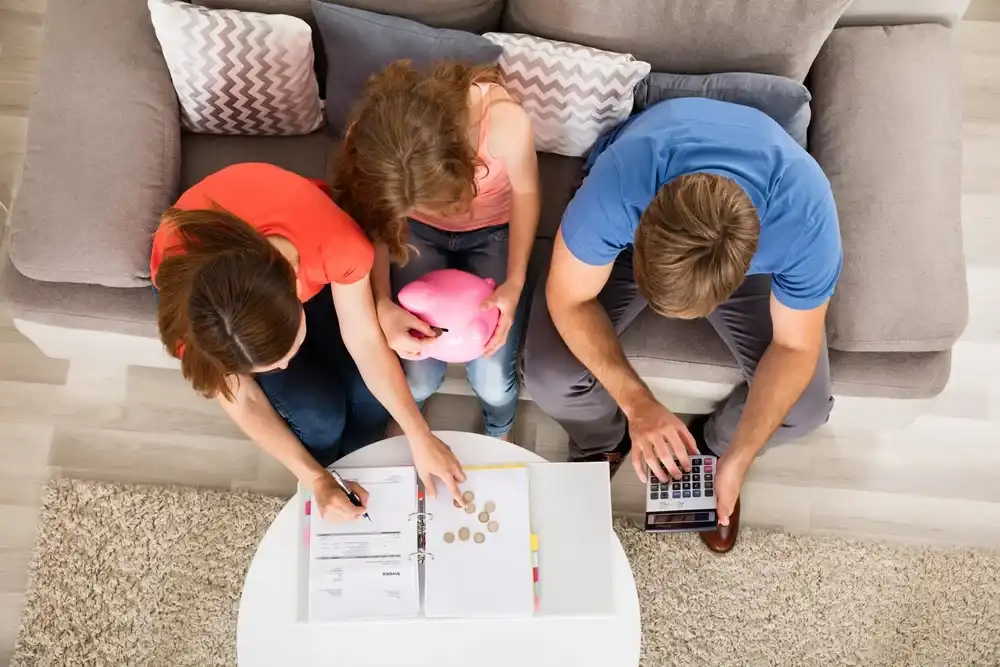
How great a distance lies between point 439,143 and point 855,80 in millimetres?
922

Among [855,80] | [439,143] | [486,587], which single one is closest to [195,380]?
[439,143]

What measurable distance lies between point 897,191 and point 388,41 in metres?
1.01

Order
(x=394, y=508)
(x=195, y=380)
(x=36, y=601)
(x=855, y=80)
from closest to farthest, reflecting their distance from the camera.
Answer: (x=195, y=380) < (x=394, y=508) < (x=855, y=80) < (x=36, y=601)

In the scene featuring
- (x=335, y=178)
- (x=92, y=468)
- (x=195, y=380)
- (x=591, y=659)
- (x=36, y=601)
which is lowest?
(x=36, y=601)

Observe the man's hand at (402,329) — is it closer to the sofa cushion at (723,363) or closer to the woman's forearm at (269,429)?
the woman's forearm at (269,429)

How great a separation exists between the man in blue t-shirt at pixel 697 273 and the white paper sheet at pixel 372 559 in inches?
15.1

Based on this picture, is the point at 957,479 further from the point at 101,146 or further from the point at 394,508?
the point at 101,146

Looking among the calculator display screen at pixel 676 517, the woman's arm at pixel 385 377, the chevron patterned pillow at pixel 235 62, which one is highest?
the chevron patterned pillow at pixel 235 62

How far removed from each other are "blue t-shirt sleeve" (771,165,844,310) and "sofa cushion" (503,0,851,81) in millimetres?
390

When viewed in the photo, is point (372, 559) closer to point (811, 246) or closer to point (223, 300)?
point (223, 300)

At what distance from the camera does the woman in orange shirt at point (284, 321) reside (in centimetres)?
109

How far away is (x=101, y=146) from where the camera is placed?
4.93ft

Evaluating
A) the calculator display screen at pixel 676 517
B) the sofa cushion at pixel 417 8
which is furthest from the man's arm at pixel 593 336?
the sofa cushion at pixel 417 8

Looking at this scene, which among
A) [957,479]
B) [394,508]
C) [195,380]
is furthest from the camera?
[957,479]
